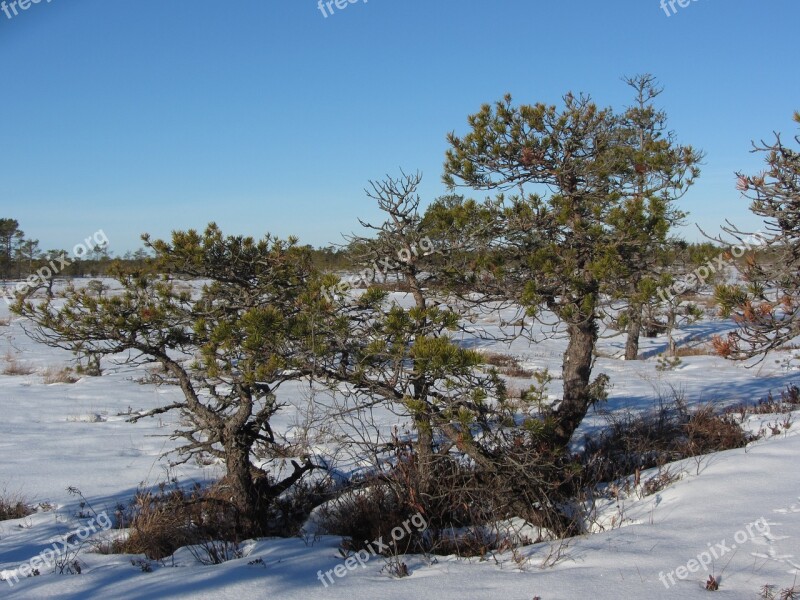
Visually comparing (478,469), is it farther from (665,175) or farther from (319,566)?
(665,175)

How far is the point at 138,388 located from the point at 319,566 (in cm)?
887

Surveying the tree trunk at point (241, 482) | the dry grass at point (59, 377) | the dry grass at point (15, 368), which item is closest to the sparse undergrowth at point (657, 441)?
the tree trunk at point (241, 482)

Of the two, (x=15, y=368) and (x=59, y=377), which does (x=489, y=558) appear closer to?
(x=59, y=377)

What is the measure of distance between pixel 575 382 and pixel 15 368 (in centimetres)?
1273

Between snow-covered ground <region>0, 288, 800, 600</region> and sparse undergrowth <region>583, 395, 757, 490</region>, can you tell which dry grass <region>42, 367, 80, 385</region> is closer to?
snow-covered ground <region>0, 288, 800, 600</region>

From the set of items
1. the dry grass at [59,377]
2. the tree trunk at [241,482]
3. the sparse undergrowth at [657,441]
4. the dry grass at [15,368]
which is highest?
the dry grass at [15,368]

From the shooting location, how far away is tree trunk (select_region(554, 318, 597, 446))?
559cm

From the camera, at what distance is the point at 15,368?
13031mm

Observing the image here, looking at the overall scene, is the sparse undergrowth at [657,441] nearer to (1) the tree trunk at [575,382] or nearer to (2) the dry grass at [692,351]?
(1) the tree trunk at [575,382]

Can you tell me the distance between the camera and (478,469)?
16.0 ft

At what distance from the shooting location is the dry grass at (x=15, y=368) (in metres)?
12.9

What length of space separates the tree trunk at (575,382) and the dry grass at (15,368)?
12.2 metres

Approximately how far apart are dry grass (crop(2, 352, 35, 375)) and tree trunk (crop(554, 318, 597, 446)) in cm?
1225

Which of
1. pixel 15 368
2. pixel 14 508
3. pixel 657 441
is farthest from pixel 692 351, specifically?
pixel 15 368
